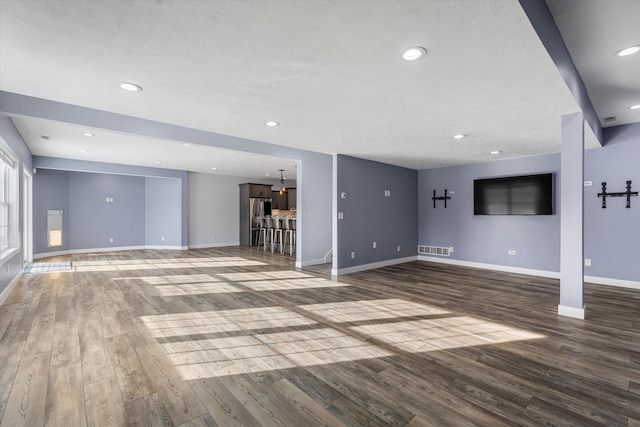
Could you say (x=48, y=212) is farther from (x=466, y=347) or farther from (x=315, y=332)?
(x=466, y=347)

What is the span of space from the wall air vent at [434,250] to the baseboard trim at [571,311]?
372 centimetres

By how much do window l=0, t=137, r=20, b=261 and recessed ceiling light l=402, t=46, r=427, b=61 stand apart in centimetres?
573

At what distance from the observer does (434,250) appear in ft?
24.5

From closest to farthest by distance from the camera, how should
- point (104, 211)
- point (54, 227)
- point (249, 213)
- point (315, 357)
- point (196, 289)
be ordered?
1. point (315, 357)
2. point (196, 289)
3. point (54, 227)
4. point (104, 211)
5. point (249, 213)

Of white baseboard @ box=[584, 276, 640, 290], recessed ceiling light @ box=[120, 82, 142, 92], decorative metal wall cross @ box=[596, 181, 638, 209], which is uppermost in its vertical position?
recessed ceiling light @ box=[120, 82, 142, 92]

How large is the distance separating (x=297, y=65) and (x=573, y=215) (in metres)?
3.39

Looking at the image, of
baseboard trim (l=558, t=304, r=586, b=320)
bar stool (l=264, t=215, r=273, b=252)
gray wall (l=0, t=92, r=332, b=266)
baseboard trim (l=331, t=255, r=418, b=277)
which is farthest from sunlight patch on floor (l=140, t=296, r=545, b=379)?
bar stool (l=264, t=215, r=273, b=252)

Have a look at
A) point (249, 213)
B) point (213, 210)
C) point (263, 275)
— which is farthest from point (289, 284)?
point (213, 210)

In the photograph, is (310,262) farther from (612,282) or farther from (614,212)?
(614,212)

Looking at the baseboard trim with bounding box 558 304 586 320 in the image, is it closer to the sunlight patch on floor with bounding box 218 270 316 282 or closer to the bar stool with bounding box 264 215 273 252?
the sunlight patch on floor with bounding box 218 270 316 282

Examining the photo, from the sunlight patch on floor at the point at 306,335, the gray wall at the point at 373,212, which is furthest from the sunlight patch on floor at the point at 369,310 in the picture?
the gray wall at the point at 373,212

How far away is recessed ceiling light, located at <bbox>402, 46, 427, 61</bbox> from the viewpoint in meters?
2.05

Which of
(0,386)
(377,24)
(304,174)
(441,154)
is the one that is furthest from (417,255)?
→ (0,386)

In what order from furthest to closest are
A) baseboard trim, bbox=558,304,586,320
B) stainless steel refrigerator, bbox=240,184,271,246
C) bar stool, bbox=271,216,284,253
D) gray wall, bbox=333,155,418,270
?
stainless steel refrigerator, bbox=240,184,271,246, bar stool, bbox=271,216,284,253, gray wall, bbox=333,155,418,270, baseboard trim, bbox=558,304,586,320
